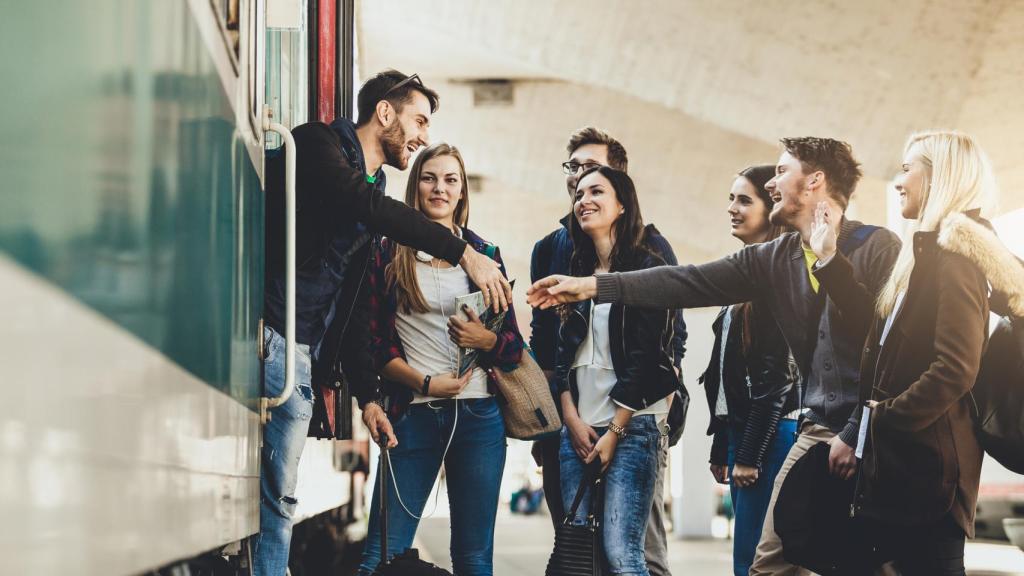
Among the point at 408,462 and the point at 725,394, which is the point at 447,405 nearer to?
the point at 408,462

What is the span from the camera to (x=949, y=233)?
3525 millimetres

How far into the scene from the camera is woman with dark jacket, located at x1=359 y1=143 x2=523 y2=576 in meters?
4.32

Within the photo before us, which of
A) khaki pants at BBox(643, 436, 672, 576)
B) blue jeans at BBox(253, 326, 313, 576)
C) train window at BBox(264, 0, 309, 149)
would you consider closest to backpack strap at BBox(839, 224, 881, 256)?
khaki pants at BBox(643, 436, 672, 576)

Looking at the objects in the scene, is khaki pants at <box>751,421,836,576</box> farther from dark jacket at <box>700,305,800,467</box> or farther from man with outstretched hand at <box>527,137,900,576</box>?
dark jacket at <box>700,305,800,467</box>

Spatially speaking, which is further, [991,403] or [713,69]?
[713,69]

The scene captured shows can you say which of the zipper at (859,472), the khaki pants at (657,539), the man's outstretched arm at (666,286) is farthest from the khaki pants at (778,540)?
the khaki pants at (657,539)

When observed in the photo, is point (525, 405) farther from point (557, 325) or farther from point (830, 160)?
point (830, 160)

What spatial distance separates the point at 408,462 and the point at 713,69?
1051 cm

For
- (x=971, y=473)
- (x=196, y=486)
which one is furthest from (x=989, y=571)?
(x=196, y=486)

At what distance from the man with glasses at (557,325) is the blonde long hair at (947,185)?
3.99ft

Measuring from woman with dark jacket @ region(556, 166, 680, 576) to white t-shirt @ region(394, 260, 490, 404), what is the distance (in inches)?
16.0

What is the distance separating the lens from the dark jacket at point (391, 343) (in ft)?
14.4

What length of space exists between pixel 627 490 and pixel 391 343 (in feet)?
3.23

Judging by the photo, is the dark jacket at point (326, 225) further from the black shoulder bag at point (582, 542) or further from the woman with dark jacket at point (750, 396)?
the woman with dark jacket at point (750, 396)
